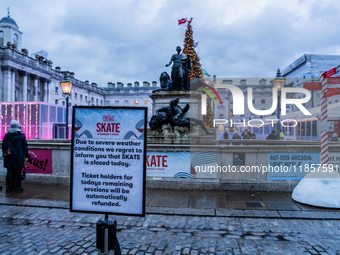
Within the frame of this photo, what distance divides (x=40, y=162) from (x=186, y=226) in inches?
216

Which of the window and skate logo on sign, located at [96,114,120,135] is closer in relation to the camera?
skate logo on sign, located at [96,114,120,135]

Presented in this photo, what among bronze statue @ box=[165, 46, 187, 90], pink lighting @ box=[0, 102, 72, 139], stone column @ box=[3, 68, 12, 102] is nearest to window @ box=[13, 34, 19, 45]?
stone column @ box=[3, 68, 12, 102]

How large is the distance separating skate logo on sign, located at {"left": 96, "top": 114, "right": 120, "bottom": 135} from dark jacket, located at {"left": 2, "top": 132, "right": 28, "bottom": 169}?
545 cm

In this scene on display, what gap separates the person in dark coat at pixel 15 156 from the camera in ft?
24.0

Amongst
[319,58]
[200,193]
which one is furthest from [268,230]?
[319,58]

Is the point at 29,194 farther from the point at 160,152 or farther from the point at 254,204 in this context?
the point at 254,204

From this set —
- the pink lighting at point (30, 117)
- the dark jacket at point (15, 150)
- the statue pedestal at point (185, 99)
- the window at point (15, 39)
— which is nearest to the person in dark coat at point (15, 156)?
the dark jacket at point (15, 150)

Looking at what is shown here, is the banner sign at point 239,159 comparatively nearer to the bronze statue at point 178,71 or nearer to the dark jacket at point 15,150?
the dark jacket at point 15,150

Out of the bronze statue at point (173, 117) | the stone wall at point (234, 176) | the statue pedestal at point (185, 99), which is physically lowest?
the stone wall at point (234, 176)

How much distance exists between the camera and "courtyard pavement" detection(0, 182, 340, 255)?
4156mm

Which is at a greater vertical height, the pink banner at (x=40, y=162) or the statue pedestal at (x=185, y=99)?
the statue pedestal at (x=185, y=99)

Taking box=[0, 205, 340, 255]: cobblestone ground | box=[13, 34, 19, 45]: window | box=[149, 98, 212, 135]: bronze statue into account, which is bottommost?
box=[0, 205, 340, 255]: cobblestone ground

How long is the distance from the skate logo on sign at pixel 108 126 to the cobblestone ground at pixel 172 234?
207 centimetres

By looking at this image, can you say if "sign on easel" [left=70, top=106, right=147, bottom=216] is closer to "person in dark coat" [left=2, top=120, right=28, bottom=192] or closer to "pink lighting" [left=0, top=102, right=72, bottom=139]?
"person in dark coat" [left=2, top=120, right=28, bottom=192]
